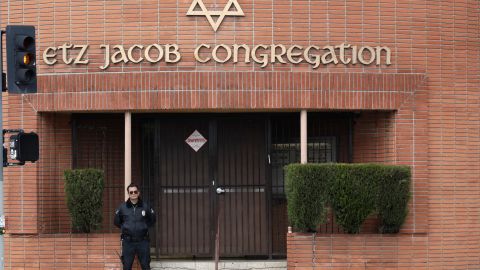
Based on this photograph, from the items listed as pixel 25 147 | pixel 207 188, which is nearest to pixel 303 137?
pixel 207 188

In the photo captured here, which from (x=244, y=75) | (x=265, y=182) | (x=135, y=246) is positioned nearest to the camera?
(x=135, y=246)

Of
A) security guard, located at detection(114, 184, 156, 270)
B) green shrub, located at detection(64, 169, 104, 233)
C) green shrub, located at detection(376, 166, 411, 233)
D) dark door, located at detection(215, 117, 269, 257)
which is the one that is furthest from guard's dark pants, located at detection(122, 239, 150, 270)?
green shrub, located at detection(376, 166, 411, 233)

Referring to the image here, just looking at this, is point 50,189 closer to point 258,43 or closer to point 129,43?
point 129,43

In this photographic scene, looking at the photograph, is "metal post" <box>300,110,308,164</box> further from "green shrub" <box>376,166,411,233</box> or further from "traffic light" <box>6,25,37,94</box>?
"traffic light" <box>6,25,37,94</box>

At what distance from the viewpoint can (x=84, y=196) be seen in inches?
603

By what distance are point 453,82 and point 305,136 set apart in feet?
8.17

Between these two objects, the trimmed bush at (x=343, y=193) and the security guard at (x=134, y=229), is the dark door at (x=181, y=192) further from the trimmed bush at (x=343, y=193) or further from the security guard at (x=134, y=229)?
the security guard at (x=134, y=229)

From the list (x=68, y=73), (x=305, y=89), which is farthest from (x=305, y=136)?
(x=68, y=73)

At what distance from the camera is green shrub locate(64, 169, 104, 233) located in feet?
50.2

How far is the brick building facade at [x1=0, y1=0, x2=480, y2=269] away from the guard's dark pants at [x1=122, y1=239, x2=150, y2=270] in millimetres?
785

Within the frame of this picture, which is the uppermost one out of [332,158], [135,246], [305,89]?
[305,89]

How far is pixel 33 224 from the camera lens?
15.6 meters

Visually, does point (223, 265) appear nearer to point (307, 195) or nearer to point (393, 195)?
point (307, 195)

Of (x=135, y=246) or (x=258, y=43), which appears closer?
(x=135, y=246)
